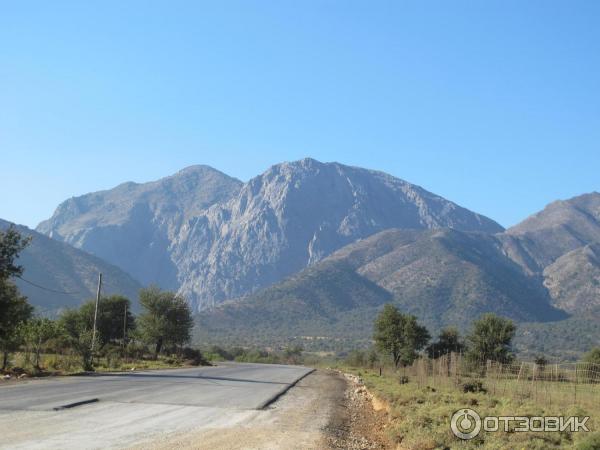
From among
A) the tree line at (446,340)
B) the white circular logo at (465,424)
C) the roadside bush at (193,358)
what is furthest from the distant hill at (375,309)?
the white circular logo at (465,424)

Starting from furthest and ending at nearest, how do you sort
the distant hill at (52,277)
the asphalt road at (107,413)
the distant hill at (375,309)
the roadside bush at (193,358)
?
the distant hill at (375,309)
the distant hill at (52,277)
the roadside bush at (193,358)
the asphalt road at (107,413)

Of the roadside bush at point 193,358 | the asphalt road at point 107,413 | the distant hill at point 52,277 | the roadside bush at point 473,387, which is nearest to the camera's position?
the asphalt road at point 107,413

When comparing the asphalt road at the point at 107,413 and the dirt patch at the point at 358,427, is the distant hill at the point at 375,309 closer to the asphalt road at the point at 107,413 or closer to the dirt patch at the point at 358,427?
the dirt patch at the point at 358,427

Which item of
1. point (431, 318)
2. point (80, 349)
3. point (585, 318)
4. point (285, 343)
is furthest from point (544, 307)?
point (80, 349)

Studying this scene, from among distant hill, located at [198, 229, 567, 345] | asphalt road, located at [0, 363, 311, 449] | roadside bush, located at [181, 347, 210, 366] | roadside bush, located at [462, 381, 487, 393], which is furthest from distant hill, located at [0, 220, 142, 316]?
asphalt road, located at [0, 363, 311, 449]

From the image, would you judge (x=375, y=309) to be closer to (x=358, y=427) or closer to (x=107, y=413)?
(x=358, y=427)

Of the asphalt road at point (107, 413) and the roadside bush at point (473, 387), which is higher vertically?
the asphalt road at point (107, 413)

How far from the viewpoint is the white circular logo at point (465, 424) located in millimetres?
14133

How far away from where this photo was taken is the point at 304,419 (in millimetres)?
19266

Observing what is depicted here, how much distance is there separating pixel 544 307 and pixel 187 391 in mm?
189311

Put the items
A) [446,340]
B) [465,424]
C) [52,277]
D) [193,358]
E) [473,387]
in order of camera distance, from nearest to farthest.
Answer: [465,424] < [473,387] < [193,358] < [446,340] < [52,277]

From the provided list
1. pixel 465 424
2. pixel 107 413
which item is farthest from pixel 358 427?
pixel 107 413

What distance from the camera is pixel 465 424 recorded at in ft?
50.5

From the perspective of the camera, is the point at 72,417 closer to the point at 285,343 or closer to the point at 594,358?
the point at 594,358
